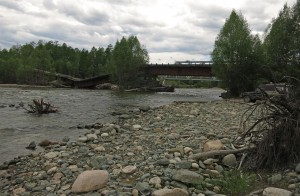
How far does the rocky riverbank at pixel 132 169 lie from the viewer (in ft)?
26.7

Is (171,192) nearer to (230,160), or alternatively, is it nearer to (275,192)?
(275,192)

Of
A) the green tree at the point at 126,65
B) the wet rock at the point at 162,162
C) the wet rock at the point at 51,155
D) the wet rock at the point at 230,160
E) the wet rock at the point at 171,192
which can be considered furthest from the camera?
the green tree at the point at 126,65

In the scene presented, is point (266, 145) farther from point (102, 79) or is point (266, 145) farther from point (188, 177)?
point (102, 79)

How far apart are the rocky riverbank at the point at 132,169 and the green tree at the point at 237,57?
40202 millimetres

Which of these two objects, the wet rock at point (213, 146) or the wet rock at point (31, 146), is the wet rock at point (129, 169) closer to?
the wet rock at point (213, 146)

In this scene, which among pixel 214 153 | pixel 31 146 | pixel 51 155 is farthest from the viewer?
pixel 31 146

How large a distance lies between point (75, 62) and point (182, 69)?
57.4 metres

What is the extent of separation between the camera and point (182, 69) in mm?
80500

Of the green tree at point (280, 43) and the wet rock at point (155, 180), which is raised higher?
the green tree at point (280, 43)

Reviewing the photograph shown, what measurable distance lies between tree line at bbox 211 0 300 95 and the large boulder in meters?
38.7

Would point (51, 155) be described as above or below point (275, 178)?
below

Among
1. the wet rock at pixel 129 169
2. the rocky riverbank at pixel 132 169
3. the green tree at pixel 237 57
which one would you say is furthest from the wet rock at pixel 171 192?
the green tree at pixel 237 57

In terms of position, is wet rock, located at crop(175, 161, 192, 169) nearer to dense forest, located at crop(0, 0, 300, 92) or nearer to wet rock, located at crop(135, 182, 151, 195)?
wet rock, located at crop(135, 182, 151, 195)

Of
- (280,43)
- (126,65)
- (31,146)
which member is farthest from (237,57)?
(31,146)
